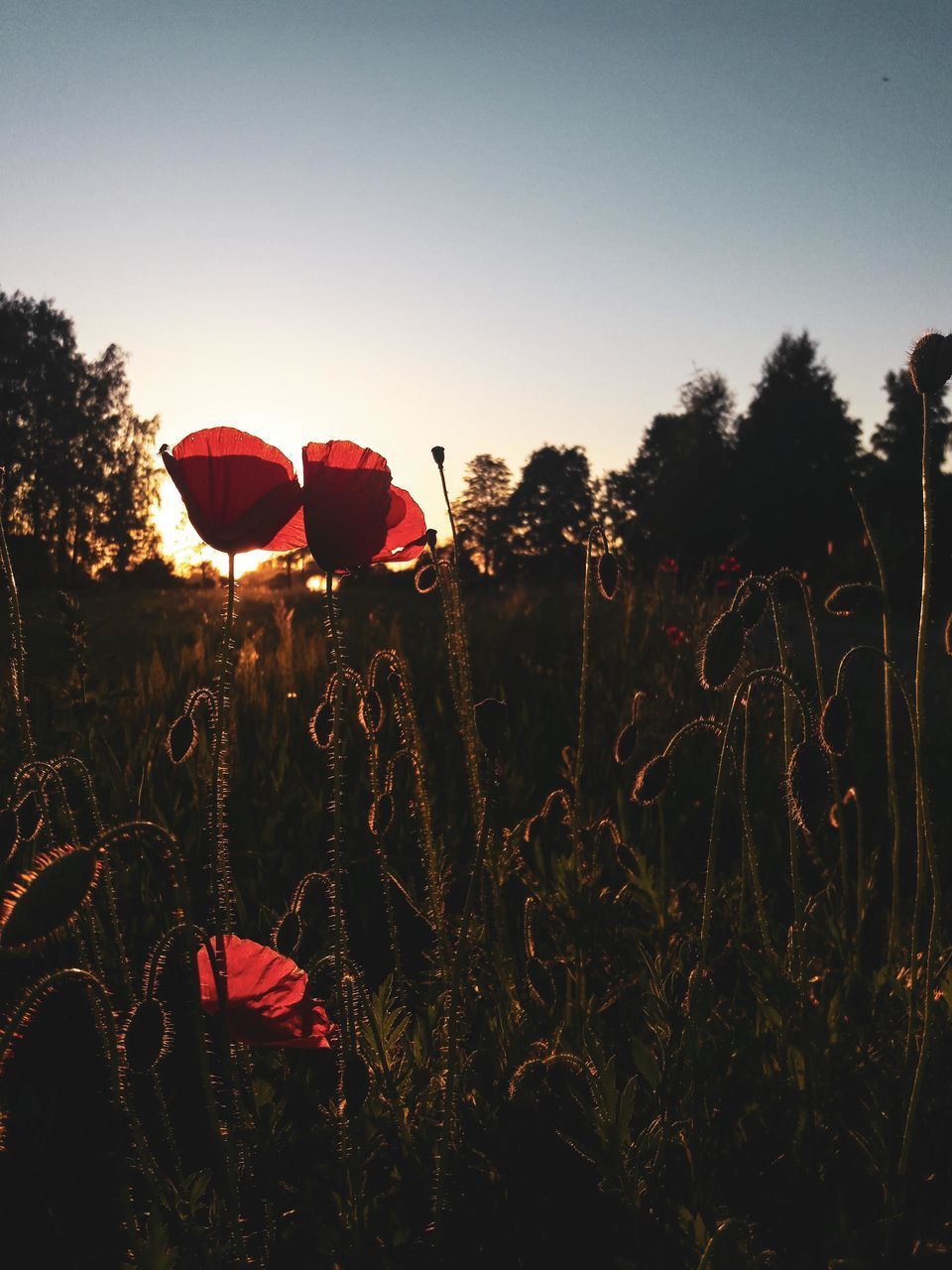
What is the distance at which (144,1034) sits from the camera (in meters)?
1.10

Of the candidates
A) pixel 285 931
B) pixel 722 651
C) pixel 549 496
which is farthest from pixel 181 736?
pixel 549 496

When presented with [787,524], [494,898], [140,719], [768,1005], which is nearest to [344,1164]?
[494,898]

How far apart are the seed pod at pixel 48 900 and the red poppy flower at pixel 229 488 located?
39 centimetres

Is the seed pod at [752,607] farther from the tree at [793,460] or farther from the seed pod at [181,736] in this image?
the tree at [793,460]

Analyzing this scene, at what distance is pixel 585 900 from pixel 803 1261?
85 centimetres

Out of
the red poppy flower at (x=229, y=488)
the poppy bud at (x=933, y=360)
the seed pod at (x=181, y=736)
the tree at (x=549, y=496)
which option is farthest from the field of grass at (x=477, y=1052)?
the tree at (x=549, y=496)

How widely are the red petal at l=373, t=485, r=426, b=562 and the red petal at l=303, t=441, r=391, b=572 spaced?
14cm

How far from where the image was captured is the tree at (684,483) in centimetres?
3909

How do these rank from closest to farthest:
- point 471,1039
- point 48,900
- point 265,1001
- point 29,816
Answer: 1. point 48,900
2. point 265,1001
3. point 29,816
4. point 471,1039

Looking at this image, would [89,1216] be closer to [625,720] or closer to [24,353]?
[625,720]

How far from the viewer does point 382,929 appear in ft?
8.54

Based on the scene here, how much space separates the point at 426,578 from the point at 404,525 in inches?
29.8

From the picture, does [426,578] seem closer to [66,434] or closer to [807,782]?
[807,782]

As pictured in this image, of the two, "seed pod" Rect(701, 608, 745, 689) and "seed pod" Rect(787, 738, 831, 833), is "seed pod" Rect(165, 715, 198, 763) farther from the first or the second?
"seed pod" Rect(787, 738, 831, 833)
